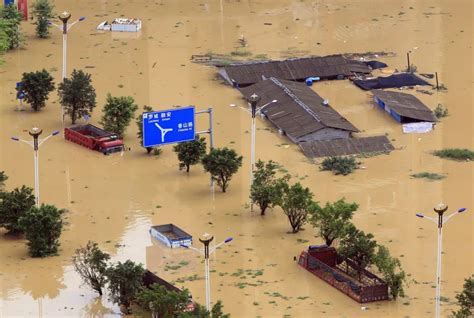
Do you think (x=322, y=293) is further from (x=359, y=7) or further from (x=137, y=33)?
(x=359, y=7)

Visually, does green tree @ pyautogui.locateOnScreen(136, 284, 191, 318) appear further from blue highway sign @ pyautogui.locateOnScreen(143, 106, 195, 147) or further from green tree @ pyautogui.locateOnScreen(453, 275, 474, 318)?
blue highway sign @ pyautogui.locateOnScreen(143, 106, 195, 147)

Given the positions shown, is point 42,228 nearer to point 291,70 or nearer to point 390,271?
point 390,271

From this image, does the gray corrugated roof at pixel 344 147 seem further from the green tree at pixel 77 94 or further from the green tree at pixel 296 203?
the green tree at pixel 77 94

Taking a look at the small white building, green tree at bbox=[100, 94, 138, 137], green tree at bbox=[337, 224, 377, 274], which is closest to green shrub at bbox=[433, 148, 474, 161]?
green tree at bbox=[100, 94, 138, 137]

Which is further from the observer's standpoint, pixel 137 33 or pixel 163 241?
pixel 137 33

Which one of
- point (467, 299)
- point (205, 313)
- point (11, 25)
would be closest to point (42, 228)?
point (205, 313)

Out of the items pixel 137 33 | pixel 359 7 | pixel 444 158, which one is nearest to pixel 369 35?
pixel 359 7
